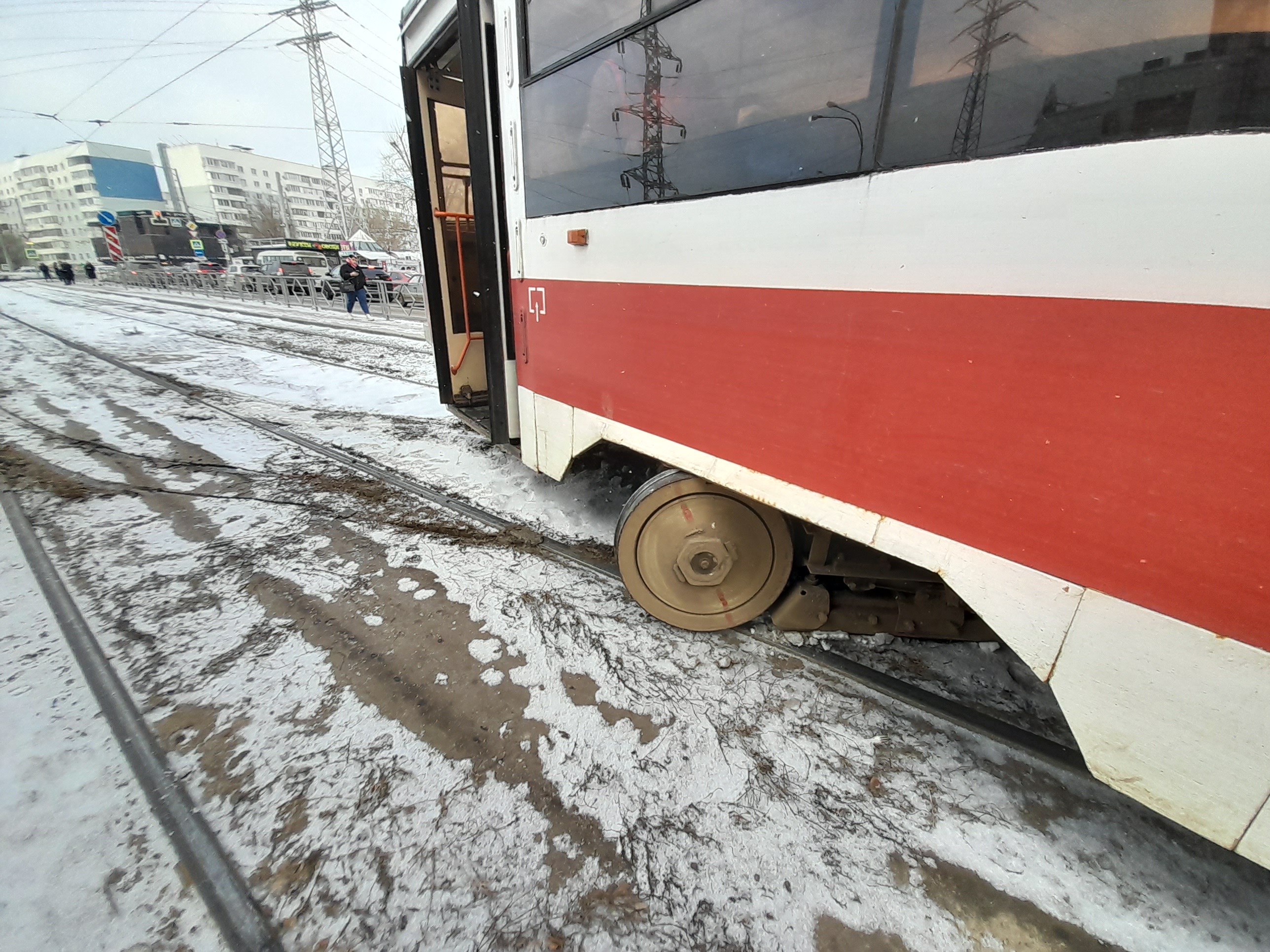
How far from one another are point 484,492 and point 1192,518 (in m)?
3.92

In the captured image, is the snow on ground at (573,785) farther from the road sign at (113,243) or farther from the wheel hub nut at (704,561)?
the road sign at (113,243)

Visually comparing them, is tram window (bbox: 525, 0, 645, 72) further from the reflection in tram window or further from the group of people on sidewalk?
the group of people on sidewalk

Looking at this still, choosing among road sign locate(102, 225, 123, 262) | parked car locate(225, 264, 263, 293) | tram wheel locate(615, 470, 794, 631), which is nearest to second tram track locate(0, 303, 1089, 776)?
tram wheel locate(615, 470, 794, 631)

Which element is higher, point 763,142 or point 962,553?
point 763,142

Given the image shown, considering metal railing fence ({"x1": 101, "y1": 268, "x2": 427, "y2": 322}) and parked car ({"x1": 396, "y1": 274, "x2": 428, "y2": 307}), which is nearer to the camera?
metal railing fence ({"x1": 101, "y1": 268, "x2": 427, "y2": 322})

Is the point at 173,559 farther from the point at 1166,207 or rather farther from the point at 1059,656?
the point at 1166,207

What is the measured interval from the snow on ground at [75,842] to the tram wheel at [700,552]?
1.89 metres

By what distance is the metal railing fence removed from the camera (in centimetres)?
1652

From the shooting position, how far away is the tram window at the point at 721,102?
148 centimetres

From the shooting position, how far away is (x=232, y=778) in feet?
6.03

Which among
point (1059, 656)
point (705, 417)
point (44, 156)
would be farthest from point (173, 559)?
point (44, 156)

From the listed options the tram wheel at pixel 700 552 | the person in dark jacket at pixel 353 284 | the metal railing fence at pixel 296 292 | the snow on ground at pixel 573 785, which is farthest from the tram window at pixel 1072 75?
the person in dark jacket at pixel 353 284

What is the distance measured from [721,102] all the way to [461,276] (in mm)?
3653

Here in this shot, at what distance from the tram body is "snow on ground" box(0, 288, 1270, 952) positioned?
557 millimetres
